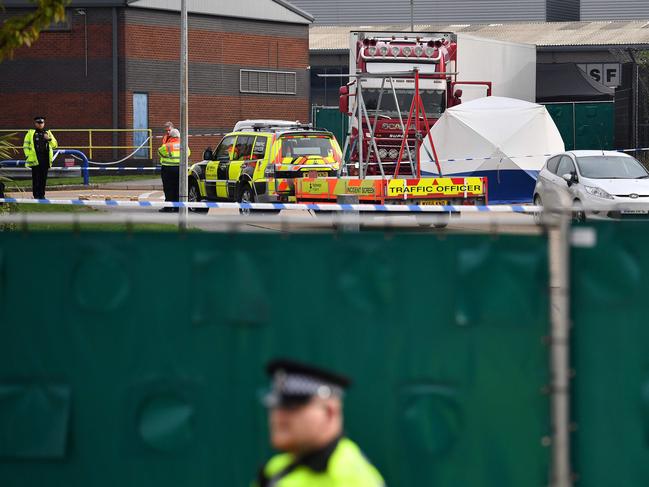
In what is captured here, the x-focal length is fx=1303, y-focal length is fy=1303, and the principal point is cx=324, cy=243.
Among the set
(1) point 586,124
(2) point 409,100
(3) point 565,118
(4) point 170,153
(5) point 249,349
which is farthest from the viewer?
(3) point 565,118

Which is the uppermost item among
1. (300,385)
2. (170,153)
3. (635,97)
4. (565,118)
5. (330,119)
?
(635,97)

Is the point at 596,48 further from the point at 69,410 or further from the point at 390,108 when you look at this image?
the point at 69,410

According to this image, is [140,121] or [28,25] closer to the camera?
[28,25]

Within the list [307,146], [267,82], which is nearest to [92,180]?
[267,82]

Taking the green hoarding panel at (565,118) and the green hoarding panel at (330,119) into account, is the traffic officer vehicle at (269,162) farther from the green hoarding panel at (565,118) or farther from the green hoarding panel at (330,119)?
the green hoarding panel at (330,119)

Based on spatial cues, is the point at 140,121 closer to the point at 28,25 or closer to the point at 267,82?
the point at 267,82

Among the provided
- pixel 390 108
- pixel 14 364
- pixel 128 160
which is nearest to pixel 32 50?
pixel 128 160

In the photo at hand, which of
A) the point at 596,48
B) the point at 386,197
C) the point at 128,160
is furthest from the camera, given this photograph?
the point at 596,48

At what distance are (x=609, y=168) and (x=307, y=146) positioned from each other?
17.4 feet

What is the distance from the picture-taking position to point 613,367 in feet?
16.4

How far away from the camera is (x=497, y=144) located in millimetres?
27203

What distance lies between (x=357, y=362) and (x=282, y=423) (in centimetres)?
147

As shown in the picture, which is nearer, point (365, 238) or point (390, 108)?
point (365, 238)

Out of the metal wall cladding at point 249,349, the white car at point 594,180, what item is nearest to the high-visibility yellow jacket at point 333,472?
the metal wall cladding at point 249,349
